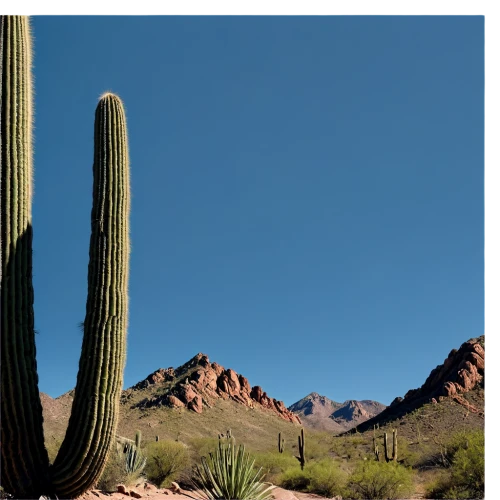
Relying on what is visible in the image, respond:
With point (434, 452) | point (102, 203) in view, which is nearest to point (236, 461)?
point (102, 203)

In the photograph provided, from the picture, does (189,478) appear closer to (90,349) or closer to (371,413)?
(90,349)

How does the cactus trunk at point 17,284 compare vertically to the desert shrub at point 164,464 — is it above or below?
above

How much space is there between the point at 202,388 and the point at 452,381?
30.3 metres

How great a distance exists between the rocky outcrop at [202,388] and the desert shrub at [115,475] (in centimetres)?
4649

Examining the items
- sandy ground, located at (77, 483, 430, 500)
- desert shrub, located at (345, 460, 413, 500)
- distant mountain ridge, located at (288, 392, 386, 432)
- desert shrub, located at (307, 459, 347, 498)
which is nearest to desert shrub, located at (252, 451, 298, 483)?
desert shrub, located at (307, 459, 347, 498)

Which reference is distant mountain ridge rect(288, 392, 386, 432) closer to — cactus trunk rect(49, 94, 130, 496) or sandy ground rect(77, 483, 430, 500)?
sandy ground rect(77, 483, 430, 500)

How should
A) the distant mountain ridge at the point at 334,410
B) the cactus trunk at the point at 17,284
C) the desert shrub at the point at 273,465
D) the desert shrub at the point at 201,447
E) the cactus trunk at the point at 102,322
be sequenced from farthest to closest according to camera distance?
1. the distant mountain ridge at the point at 334,410
2. the desert shrub at the point at 201,447
3. the desert shrub at the point at 273,465
4. the cactus trunk at the point at 102,322
5. the cactus trunk at the point at 17,284

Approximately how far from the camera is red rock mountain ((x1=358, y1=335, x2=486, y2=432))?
5322 cm

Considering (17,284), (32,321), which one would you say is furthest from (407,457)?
(17,284)

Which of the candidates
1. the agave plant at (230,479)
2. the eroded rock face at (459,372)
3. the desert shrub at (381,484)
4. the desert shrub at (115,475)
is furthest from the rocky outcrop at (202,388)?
the agave plant at (230,479)

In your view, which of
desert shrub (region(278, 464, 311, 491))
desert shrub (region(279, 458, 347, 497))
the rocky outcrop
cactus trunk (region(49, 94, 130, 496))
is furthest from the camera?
the rocky outcrop

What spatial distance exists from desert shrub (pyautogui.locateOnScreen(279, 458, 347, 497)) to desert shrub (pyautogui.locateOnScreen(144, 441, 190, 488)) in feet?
14.3

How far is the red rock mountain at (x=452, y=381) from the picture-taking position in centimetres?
5322

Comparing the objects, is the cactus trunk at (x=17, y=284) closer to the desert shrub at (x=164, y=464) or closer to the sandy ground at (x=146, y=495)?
the sandy ground at (x=146, y=495)
